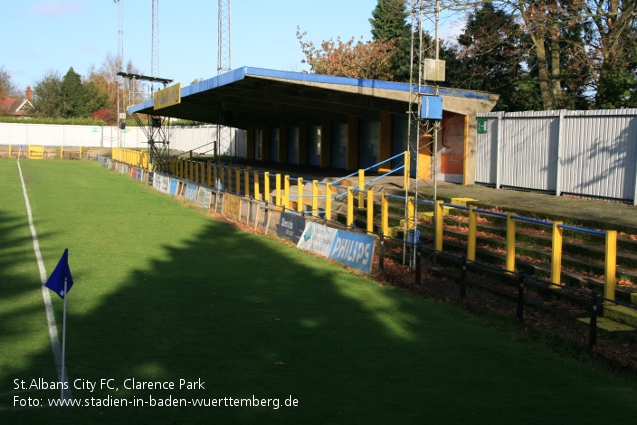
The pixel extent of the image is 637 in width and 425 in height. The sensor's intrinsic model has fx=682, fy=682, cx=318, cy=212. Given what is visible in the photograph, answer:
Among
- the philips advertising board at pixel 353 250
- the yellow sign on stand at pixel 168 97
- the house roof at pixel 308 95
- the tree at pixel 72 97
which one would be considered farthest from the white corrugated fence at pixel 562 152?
the tree at pixel 72 97

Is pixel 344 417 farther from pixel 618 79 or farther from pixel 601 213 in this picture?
pixel 618 79

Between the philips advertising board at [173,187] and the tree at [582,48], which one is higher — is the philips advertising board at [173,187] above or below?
below

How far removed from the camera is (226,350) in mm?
9250

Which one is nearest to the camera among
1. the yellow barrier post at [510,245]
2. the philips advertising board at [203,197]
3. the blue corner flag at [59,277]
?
the blue corner flag at [59,277]

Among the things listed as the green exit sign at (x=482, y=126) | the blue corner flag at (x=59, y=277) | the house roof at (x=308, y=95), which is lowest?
the blue corner flag at (x=59, y=277)

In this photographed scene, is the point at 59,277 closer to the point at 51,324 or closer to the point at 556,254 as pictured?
the point at 51,324

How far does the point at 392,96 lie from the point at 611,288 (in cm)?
1193

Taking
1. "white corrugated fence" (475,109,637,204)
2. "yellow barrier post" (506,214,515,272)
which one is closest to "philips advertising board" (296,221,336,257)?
"yellow barrier post" (506,214,515,272)

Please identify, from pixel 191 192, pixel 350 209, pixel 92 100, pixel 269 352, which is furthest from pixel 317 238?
pixel 92 100

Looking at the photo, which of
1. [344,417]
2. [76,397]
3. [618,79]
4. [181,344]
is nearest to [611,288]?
[344,417]

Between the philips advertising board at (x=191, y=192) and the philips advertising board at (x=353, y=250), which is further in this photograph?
the philips advertising board at (x=191, y=192)

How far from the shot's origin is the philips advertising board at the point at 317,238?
17.0 metres

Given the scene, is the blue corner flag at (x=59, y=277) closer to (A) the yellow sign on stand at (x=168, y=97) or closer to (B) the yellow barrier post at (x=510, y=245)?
(B) the yellow barrier post at (x=510, y=245)

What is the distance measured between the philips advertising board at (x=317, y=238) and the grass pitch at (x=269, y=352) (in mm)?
670
